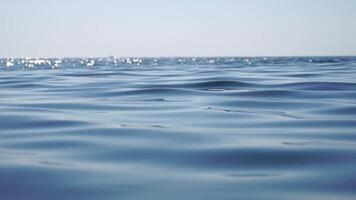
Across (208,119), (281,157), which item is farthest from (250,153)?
(208,119)

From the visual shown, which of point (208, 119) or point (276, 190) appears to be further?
point (208, 119)

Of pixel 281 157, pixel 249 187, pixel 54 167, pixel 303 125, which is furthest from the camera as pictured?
pixel 303 125

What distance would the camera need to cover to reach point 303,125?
5848 millimetres

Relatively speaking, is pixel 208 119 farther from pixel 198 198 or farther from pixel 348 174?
pixel 198 198

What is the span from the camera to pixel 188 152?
425cm

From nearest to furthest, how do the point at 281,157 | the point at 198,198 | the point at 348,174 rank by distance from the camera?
the point at 198,198, the point at 348,174, the point at 281,157

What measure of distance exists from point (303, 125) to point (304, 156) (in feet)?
6.13

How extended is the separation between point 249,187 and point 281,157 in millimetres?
950

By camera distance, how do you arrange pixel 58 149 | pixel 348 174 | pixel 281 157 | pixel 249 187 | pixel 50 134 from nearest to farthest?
pixel 249 187 < pixel 348 174 < pixel 281 157 < pixel 58 149 < pixel 50 134

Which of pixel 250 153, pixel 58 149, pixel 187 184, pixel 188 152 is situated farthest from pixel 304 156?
pixel 58 149

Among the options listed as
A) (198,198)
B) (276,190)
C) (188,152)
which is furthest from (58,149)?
(276,190)

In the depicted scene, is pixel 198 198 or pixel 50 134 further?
pixel 50 134

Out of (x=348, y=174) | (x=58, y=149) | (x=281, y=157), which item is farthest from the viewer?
(x=58, y=149)

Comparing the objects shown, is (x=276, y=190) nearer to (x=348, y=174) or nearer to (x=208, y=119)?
(x=348, y=174)
